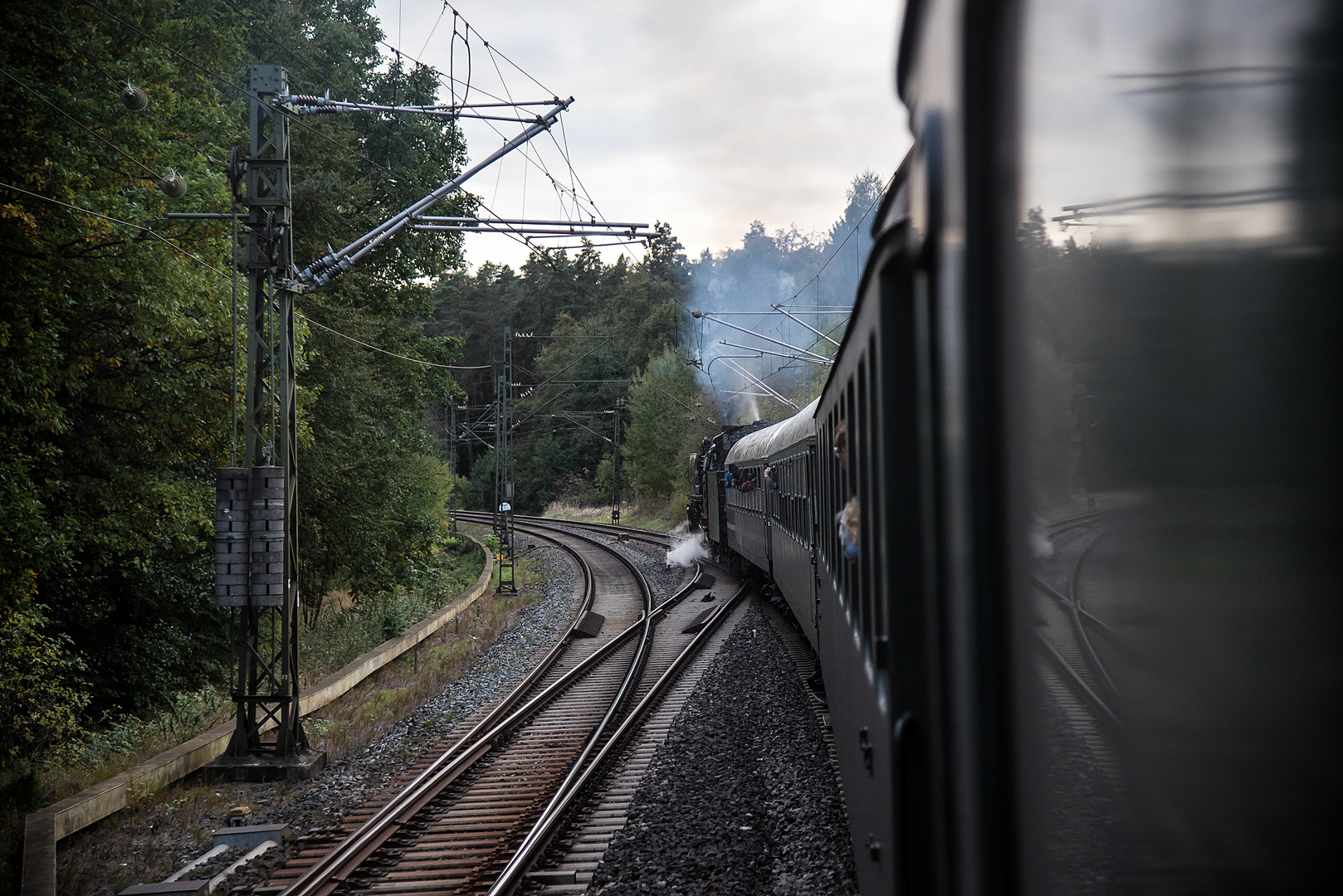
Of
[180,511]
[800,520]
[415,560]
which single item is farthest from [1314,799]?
[415,560]

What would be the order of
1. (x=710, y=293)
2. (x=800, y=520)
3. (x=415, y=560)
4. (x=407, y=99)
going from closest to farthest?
(x=800, y=520) → (x=415, y=560) → (x=407, y=99) → (x=710, y=293)

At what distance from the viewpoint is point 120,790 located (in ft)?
26.8

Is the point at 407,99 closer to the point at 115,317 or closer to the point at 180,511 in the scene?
the point at 115,317

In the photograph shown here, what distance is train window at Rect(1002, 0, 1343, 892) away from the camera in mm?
888

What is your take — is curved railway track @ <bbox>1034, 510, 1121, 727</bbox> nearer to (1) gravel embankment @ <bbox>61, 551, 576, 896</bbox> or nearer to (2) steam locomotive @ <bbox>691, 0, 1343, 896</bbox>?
(2) steam locomotive @ <bbox>691, 0, 1343, 896</bbox>

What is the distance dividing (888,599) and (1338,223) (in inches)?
81.8

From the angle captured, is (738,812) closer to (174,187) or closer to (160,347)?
(174,187)

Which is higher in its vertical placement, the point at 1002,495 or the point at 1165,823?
the point at 1002,495

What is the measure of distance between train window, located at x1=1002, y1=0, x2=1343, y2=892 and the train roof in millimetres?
6953

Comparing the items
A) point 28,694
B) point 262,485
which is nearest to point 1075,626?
point 262,485

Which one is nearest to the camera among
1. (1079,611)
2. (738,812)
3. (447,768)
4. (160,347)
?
(1079,611)

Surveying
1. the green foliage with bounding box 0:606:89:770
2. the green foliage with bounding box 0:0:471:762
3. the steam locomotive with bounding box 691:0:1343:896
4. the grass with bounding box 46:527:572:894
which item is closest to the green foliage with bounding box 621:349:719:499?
the green foliage with bounding box 0:0:471:762

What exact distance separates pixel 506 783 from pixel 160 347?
9349mm

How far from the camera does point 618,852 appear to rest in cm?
694
